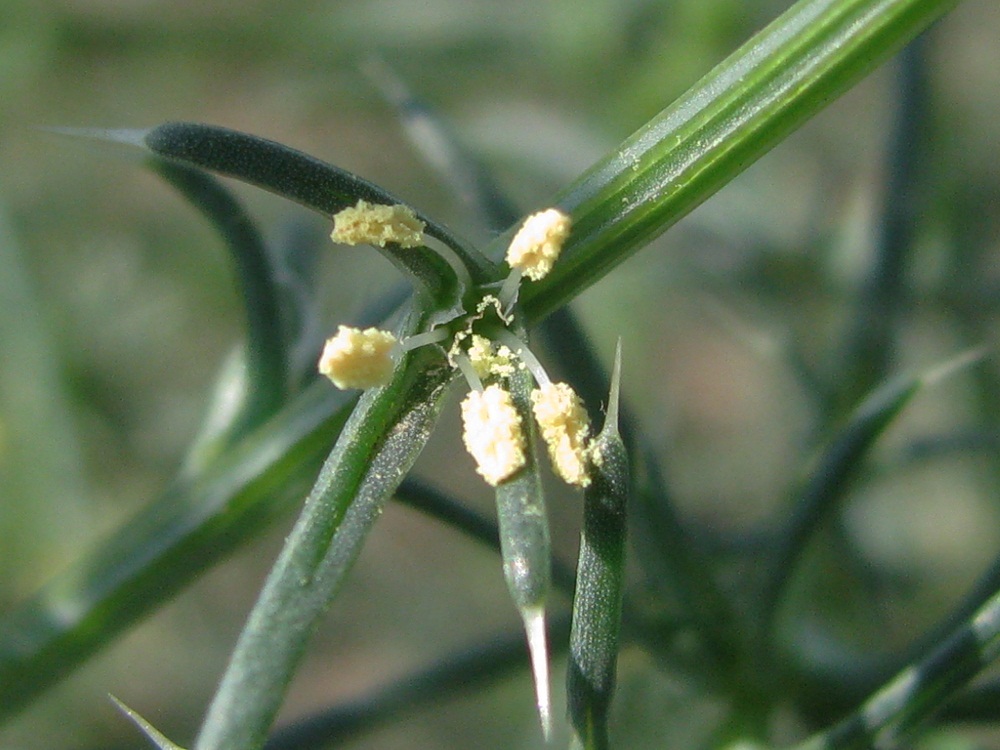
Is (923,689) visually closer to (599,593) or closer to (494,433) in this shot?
(599,593)

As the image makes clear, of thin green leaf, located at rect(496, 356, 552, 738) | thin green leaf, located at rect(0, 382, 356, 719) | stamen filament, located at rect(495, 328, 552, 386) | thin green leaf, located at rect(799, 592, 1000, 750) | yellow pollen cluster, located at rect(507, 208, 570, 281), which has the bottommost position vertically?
thin green leaf, located at rect(799, 592, 1000, 750)

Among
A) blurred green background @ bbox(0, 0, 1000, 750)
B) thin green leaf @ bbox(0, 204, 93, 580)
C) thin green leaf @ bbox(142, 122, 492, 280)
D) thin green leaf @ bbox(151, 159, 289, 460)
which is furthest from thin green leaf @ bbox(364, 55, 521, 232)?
thin green leaf @ bbox(0, 204, 93, 580)

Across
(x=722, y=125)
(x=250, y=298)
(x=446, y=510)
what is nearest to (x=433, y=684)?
(x=446, y=510)

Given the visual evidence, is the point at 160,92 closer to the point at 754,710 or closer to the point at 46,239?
the point at 46,239

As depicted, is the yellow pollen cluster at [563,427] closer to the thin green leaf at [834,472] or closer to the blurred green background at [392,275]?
the thin green leaf at [834,472]

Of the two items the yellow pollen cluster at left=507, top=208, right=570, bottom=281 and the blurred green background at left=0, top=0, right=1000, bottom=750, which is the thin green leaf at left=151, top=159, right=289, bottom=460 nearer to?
the yellow pollen cluster at left=507, top=208, right=570, bottom=281

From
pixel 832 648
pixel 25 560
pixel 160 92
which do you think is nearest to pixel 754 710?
pixel 832 648
